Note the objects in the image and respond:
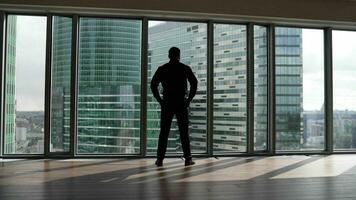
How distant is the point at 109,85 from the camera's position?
5.99m

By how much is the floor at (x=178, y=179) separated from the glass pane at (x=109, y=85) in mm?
578

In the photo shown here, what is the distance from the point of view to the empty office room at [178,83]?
562cm

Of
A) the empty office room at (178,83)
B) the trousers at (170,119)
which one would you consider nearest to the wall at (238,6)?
the empty office room at (178,83)

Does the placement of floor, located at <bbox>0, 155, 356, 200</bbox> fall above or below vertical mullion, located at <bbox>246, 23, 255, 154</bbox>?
below

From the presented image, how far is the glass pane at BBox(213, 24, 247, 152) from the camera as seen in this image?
6.18m

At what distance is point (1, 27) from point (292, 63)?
4445 millimetres

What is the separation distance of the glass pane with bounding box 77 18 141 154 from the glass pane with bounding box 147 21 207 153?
0.66ft

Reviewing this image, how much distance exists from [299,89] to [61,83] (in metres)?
3.76

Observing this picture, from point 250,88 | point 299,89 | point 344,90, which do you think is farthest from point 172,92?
point 344,90

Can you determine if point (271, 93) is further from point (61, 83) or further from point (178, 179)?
point (61, 83)

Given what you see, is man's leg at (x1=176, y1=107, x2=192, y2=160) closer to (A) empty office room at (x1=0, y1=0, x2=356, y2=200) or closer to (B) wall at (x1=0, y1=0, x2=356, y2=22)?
(A) empty office room at (x1=0, y1=0, x2=356, y2=200)

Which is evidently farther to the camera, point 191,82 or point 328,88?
point 328,88

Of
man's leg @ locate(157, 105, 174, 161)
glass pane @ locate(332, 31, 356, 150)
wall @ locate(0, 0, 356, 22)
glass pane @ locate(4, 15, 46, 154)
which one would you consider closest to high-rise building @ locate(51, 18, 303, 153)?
glass pane @ locate(4, 15, 46, 154)

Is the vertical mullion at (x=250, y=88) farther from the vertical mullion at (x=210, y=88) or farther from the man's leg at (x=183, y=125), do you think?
the man's leg at (x=183, y=125)
